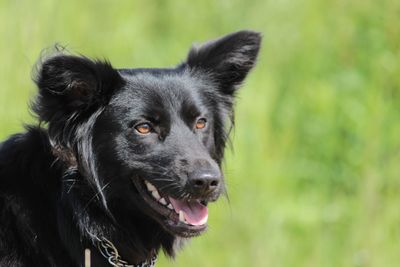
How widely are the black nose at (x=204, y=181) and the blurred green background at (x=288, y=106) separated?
3005mm

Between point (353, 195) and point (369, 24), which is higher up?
point (369, 24)

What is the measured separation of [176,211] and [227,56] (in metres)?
1.19

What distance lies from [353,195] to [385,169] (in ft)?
4.14

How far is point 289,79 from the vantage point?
10070mm

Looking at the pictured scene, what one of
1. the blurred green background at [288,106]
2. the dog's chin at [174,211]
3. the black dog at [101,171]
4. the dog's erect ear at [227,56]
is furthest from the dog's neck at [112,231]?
the blurred green background at [288,106]

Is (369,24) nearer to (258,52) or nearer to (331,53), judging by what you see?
(331,53)

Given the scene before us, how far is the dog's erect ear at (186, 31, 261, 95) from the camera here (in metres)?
5.25

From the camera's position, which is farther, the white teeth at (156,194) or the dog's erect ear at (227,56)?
the dog's erect ear at (227,56)

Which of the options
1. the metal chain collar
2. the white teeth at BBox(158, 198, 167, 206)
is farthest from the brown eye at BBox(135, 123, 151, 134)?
the metal chain collar

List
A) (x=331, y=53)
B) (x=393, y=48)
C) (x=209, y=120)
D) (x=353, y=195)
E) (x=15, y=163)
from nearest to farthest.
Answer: (x=15, y=163), (x=209, y=120), (x=393, y=48), (x=353, y=195), (x=331, y=53)

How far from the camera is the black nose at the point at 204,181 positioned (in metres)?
4.50

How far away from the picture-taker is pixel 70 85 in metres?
4.56

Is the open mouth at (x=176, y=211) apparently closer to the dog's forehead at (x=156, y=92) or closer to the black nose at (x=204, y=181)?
the black nose at (x=204, y=181)

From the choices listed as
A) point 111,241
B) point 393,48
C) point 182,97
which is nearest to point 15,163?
point 111,241
